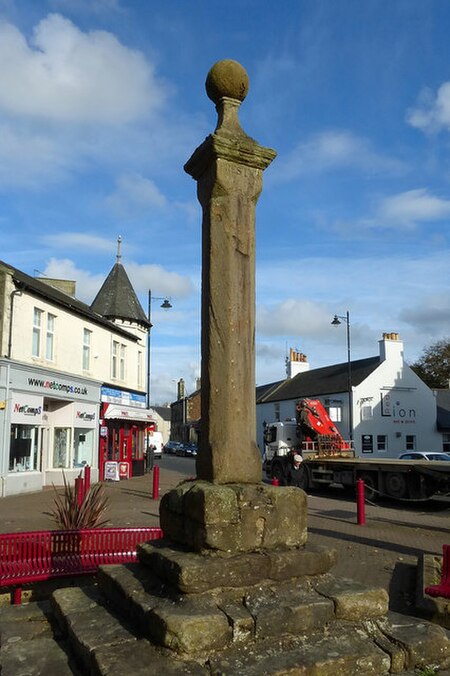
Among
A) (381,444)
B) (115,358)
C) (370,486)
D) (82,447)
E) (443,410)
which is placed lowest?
(370,486)

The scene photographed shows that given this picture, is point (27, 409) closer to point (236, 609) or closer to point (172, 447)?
point (236, 609)

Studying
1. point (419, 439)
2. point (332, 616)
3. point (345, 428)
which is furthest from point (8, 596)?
point (419, 439)

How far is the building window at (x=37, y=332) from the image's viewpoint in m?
19.4

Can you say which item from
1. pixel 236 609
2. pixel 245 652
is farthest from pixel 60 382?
pixel 245 652

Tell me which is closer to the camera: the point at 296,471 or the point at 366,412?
the point at 296,471

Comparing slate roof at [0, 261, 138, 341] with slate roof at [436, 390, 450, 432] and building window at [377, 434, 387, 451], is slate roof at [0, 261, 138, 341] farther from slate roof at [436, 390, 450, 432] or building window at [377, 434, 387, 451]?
slate roof at [436, 390, 450, 432]

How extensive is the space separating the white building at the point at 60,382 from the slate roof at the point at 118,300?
7 cm

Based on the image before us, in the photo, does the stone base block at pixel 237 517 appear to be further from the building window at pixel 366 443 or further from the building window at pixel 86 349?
the building window at pixel 366 443

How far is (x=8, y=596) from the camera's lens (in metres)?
6.43

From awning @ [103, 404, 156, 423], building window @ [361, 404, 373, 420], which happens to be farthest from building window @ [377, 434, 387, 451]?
awning @ [103, 404, 156, 423]

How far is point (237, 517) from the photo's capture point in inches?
161

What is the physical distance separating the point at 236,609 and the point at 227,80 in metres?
4.30

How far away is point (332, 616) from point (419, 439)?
36210 millimetres

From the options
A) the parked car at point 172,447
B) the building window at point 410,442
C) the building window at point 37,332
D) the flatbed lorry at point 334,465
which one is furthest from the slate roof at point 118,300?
the parked car at point 172,447
